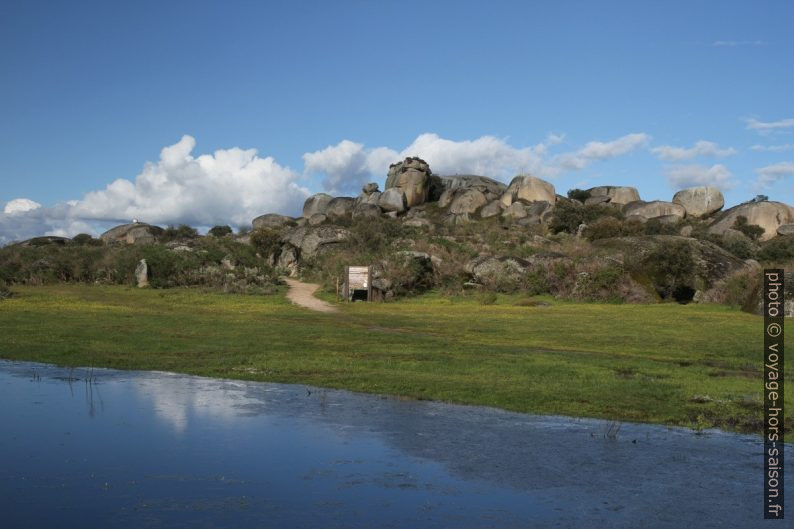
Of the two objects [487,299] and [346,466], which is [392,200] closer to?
[487,299]

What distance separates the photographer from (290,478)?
35.0 ft

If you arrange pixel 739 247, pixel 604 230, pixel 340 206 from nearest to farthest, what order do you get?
pixel 739 247 < pixel 604 230 < pixel 340 206

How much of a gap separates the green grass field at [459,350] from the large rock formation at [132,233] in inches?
2117

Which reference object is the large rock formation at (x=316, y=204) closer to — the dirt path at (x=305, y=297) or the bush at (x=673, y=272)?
the dirt path at (x=305, y=297)

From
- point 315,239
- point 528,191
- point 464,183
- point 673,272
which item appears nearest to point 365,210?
point 464,183

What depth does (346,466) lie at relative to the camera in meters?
11.3

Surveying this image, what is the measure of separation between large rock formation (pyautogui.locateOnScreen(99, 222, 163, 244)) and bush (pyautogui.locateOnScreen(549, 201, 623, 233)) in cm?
4467

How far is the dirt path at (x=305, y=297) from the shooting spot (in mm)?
43844

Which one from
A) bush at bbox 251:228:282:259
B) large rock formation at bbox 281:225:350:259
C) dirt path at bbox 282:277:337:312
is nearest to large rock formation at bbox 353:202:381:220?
bush at bbox 251:228:282:259

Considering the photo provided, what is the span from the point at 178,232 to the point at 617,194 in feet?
192

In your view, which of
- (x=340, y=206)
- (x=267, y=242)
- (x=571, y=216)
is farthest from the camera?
(x=340, y=206)

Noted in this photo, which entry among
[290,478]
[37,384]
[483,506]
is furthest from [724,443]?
[37,384]

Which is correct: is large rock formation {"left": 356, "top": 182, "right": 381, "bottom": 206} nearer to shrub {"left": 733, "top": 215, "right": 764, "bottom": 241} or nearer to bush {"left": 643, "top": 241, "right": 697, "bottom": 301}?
shrub {"left": 733, "top": 215, "right": 764, "bottom": 241}

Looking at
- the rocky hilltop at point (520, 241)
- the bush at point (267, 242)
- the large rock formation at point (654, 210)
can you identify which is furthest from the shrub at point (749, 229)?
the bush at point (267, 242)
